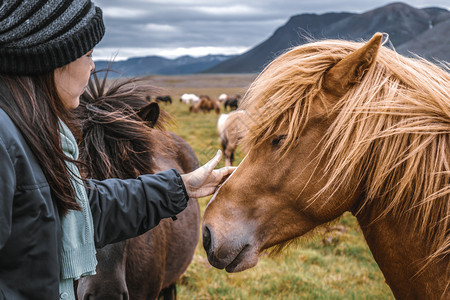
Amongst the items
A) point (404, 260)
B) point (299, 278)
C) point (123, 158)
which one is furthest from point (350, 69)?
point (299, 278)

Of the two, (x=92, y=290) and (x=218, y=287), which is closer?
(x=92, y=290)

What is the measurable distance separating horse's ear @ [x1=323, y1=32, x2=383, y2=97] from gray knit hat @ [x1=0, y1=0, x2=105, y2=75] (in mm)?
1035

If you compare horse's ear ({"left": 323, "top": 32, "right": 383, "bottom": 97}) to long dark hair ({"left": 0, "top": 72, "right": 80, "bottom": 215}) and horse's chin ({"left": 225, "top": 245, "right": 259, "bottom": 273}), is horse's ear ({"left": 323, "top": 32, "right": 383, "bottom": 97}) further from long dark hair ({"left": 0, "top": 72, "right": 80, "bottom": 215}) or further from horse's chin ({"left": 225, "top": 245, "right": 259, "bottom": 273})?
long dark hair ({"left": 0, "top": 72, "right": 80, "bottom": 215})

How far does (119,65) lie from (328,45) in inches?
82.0

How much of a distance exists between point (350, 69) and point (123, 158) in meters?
1.57

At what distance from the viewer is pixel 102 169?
92.8 inches

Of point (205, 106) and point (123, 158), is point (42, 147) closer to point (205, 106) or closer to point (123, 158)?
point (123, 158)

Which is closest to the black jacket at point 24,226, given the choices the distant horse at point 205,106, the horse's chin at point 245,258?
the horse's chin at point 245,258

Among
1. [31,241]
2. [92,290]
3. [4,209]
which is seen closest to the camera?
[4,209]

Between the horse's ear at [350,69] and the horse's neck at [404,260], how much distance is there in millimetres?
590

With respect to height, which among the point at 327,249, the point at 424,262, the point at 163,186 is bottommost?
the point at 327,249

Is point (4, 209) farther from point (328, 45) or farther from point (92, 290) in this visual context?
point (328, 45)

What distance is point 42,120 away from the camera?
1.29m

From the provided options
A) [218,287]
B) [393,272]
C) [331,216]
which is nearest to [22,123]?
[331,216]
